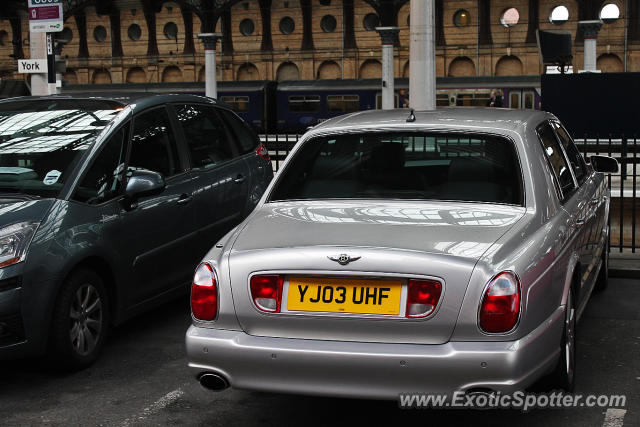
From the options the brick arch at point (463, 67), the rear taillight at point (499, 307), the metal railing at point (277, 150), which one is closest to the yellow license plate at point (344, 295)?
the rear taillight at point (499, 307)

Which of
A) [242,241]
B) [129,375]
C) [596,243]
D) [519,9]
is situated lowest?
[129,375]

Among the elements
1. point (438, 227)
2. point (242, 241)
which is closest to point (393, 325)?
point (438, 227)

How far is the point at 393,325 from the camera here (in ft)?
11.0

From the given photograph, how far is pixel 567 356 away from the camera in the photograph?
4.09 meters

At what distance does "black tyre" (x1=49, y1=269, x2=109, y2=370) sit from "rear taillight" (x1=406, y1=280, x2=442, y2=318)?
215cm

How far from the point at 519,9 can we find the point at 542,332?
54.2 meters

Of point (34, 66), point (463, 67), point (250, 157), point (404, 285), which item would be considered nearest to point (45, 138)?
point (250, 157)

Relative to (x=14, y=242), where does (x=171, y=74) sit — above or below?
above

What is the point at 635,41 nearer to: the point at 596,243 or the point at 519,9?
the point at 519,9

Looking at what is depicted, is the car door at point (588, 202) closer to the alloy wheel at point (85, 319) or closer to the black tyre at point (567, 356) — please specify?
the black tyre at point (567, 356)

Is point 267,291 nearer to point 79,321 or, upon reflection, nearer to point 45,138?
point 79,321

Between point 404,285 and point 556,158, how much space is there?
1782mm

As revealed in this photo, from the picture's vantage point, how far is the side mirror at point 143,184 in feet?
17.0

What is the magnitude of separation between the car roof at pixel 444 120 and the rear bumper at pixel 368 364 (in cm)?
122
